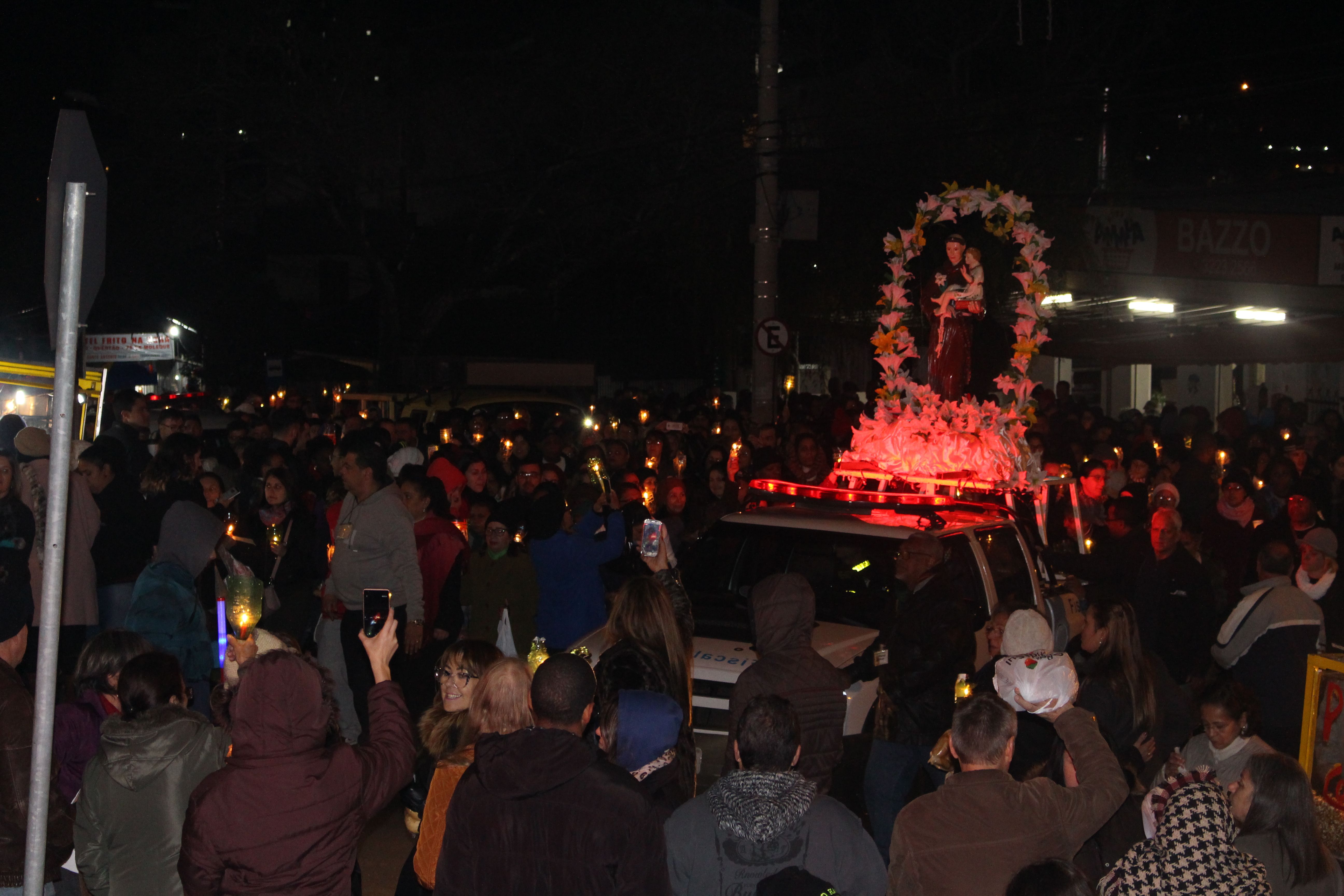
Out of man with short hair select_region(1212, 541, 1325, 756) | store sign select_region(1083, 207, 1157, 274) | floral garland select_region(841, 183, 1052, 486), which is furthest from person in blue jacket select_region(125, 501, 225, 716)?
store sign select_region(1083, 207, 1157, 274)

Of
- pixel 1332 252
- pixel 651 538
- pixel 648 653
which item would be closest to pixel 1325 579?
pixel 651 538

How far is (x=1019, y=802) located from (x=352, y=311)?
3707cm

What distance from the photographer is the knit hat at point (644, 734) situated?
419 centimetres

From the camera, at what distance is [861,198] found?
20.7 m

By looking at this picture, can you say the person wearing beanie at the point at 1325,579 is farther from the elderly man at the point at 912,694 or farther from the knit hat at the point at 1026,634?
the knit hat at the point at 1026,634

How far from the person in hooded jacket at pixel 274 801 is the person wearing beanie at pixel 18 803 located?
634 mm

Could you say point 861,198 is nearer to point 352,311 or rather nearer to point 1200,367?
point 1200,367

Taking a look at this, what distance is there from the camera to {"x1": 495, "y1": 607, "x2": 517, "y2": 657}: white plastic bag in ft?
24.4

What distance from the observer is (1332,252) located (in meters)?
17.1

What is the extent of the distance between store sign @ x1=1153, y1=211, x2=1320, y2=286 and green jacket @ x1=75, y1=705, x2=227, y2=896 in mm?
16732

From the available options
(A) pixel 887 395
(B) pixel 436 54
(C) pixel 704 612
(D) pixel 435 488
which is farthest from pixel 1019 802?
(B) pixel 436 54

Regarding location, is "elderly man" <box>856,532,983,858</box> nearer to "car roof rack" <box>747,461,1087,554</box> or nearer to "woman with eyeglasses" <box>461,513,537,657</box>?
"car roof rack" <box>747,461,1087,554</box>

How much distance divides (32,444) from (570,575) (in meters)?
3.71

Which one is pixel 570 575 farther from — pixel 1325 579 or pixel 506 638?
pixel 1325 579
